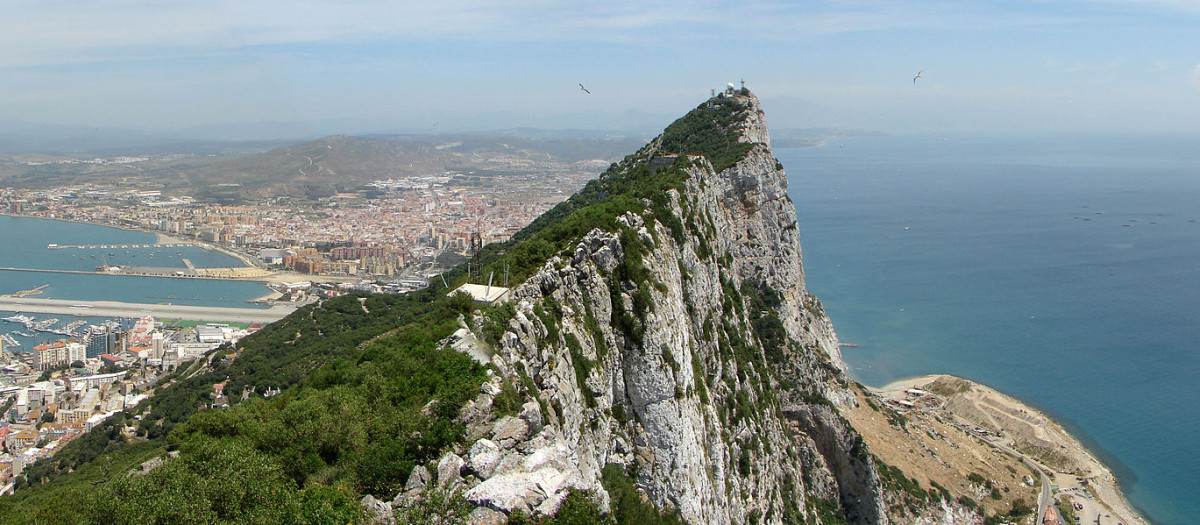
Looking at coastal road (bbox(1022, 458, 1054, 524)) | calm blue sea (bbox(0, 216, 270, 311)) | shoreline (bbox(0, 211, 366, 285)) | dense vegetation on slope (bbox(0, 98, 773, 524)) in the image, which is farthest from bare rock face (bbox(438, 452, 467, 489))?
shoreline (bbox(0, 211, 366, 285))

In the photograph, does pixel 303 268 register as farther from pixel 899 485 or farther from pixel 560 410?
pixel 560 410

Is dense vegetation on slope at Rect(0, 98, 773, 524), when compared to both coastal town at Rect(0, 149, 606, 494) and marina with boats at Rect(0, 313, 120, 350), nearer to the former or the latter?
coastal town at Rect(0, 149, 606, 494)

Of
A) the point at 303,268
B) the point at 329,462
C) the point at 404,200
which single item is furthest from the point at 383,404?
the point at 404,200

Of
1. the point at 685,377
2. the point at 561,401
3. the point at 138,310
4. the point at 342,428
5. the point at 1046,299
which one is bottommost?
the point at 138,310

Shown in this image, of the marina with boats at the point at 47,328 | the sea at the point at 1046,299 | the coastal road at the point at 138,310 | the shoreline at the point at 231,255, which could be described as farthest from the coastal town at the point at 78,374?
the sea at the point at 1046,299

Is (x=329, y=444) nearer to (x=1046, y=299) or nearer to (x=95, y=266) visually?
(x=1046, y=299)

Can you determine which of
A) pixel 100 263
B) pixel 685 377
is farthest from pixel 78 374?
pixel 100 263
